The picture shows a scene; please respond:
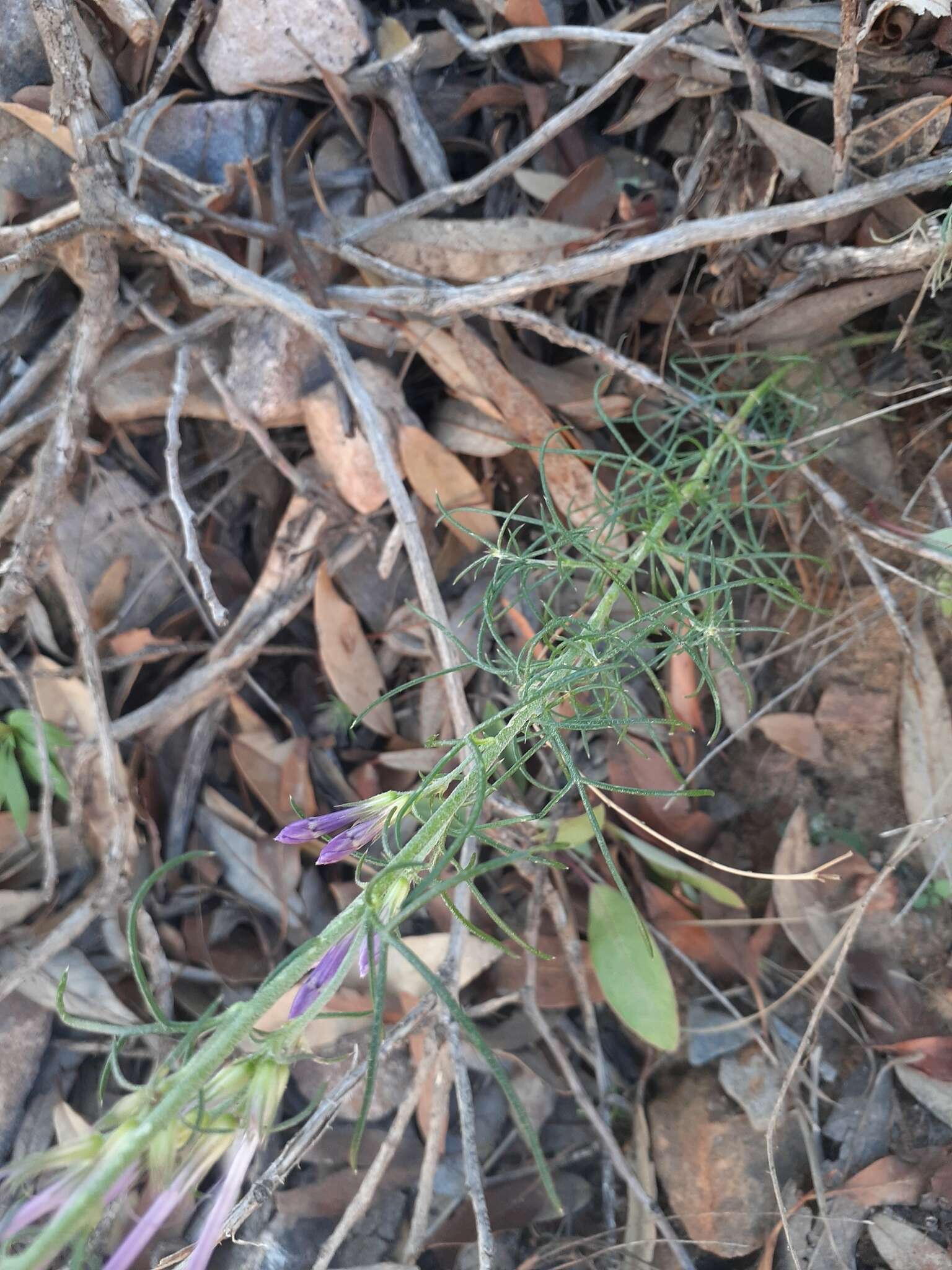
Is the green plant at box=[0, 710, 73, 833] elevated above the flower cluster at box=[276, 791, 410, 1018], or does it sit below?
below

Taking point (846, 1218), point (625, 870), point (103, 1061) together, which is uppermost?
point (103, 1061)

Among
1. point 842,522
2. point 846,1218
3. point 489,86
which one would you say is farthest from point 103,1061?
point 489,86

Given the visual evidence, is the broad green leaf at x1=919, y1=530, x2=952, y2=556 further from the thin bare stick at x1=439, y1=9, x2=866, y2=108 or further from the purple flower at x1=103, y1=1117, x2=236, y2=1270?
the purple flower at x1=103, y1=1117, x2=236, y2=1270

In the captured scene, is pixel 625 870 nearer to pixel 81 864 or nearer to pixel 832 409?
pixel 832 409

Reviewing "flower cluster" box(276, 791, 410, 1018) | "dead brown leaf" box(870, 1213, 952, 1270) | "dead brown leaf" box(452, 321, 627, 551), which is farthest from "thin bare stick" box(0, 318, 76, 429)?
"dead brown leaf" box(870, 1213, 952, 1270)

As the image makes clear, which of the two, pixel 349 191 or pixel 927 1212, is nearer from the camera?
pixel 927 1212

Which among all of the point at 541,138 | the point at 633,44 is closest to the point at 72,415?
the point at 541,138

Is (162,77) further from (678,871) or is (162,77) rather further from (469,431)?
(678,871)
